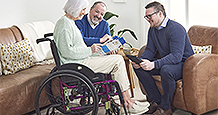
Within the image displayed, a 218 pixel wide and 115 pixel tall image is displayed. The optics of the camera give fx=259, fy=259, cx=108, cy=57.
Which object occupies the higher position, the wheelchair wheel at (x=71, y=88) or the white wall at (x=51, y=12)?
the white wall at (x=51, y=12)

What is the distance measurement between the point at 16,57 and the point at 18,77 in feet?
1.06

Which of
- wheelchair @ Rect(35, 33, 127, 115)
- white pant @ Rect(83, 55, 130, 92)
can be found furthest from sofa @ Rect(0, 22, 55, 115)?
white pant @ Rect(83, 55, 130, 92)

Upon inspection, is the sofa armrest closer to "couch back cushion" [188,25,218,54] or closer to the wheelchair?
"couch back cushion" [188,25,218,54]

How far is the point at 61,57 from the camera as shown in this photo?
2.29 metres

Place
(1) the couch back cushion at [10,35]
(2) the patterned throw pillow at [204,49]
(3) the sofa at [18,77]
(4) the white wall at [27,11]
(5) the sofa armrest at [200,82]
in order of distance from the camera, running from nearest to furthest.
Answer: (5) the sofa armrest at [200,82], (3) the sofa at [18,77], (2) the patterned throw pillow at [204,49], (1) the couch back cushion at [10,35], (4) the white wall at [27,11]

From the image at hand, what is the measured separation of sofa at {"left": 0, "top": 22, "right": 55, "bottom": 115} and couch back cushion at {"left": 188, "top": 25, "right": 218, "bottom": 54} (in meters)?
1.65

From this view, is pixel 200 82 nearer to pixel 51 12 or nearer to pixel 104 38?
pixel 104 38

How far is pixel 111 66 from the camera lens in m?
2.28

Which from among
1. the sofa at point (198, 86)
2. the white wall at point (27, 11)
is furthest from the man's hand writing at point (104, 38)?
the white wall at point (27, 11)

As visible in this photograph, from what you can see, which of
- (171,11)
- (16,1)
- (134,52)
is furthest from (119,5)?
(16,1)

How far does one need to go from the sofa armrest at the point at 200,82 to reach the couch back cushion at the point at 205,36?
34cm

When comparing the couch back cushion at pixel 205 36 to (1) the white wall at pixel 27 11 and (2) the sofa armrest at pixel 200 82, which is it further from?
(1) the white wall at pixel 27 11

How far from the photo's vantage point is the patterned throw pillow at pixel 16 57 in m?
2.62

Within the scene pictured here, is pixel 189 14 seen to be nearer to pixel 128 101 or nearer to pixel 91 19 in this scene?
pixel 91 19
